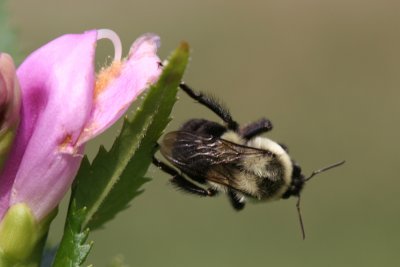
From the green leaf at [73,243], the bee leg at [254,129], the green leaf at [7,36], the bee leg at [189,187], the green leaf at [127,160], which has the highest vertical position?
the green leaf at [127,160]

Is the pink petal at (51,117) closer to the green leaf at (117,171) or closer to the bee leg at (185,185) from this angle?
the green leaf at (117,171)

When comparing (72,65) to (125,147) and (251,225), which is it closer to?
(125,147)

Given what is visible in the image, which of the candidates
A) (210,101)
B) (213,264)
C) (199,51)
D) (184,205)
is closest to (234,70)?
(199,51)

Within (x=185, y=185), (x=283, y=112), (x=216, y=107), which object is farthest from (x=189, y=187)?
(x=283, y=112)

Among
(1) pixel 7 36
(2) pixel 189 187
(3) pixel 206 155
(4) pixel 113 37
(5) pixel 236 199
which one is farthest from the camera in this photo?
(5) pixel 236 199

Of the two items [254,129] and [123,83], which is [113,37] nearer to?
[123,83]

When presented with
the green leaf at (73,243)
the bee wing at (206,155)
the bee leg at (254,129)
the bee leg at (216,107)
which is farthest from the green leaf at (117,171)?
the bee leg at (254,129)
